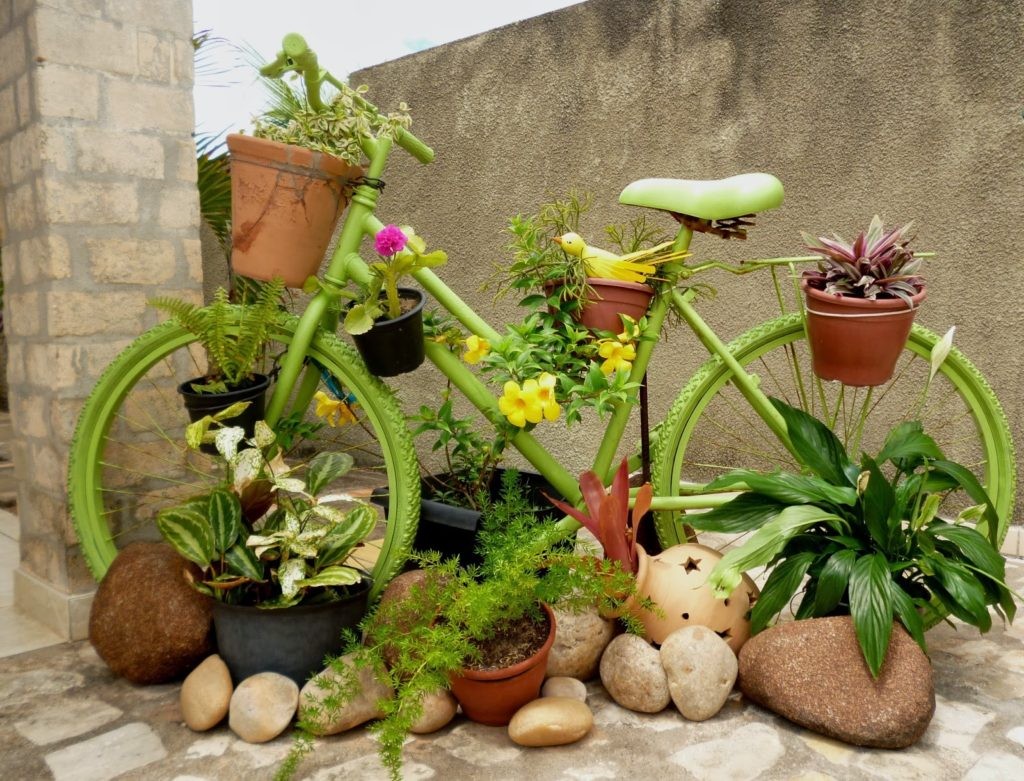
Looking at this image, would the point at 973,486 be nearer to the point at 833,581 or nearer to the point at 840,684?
the point at 833,581

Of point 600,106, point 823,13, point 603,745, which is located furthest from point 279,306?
point 823,13

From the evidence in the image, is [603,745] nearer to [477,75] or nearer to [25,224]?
[25,224]

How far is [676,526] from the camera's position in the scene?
2441mm

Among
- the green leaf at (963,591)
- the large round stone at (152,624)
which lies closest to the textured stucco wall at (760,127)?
the green leaf at (963,591)

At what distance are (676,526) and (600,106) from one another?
2.19 metres

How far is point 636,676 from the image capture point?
1930 mm

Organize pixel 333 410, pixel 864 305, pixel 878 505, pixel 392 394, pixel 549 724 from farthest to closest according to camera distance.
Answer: pixel 333 410 < pixel 392 394 < pixel 864 305 < pixel 878 505 < pixel 549 724

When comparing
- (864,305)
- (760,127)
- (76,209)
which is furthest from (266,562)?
(760,127)

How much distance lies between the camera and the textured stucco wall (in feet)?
9.78

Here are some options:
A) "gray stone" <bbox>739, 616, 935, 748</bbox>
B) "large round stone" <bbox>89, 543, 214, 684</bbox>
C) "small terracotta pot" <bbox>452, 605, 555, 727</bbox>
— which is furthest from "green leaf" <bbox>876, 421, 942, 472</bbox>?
"large round stone" <bbox>89, 543, 214, 684</bbox>

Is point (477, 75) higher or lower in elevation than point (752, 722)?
higher

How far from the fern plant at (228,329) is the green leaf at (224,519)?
1.09 feet

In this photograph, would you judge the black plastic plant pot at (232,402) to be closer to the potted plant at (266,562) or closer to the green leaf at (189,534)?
the potted plant at (266,562)

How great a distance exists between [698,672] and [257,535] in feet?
3.68
